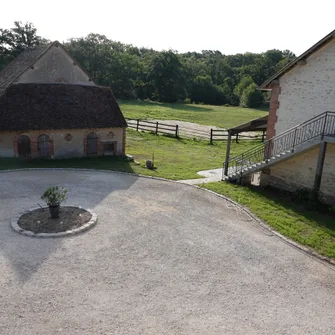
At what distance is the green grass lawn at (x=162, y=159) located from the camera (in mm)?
21750

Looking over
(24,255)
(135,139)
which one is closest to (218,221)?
(24,255)

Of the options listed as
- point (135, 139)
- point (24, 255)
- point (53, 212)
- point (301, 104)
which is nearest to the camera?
point (24, 255)

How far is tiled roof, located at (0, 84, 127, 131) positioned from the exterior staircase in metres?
10.0

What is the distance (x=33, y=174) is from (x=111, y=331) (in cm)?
1391

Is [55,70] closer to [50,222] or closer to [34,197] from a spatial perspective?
[34,197]

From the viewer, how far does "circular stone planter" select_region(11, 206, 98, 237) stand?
1225 centimetres

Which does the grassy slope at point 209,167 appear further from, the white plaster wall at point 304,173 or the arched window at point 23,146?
the white plaster wall at point 304,173

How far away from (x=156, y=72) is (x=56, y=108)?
63.0 metres

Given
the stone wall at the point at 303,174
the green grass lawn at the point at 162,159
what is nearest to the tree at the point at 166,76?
the green grass lawn at the point at 162,159

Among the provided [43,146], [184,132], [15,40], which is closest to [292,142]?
[43,146]

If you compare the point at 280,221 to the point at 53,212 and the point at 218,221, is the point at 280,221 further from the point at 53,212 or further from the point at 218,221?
the point at 53,212

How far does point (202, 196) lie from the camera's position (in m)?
17.5

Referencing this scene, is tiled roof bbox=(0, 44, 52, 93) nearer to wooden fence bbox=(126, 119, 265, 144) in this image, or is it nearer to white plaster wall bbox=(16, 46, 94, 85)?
white plaster wall bbox=(16, 46, 94, 85)

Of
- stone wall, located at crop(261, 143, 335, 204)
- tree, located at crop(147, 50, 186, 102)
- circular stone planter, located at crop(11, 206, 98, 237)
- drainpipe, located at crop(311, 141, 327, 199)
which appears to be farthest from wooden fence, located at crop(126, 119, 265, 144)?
tree, located at crop(147, 50, 186, 102)
